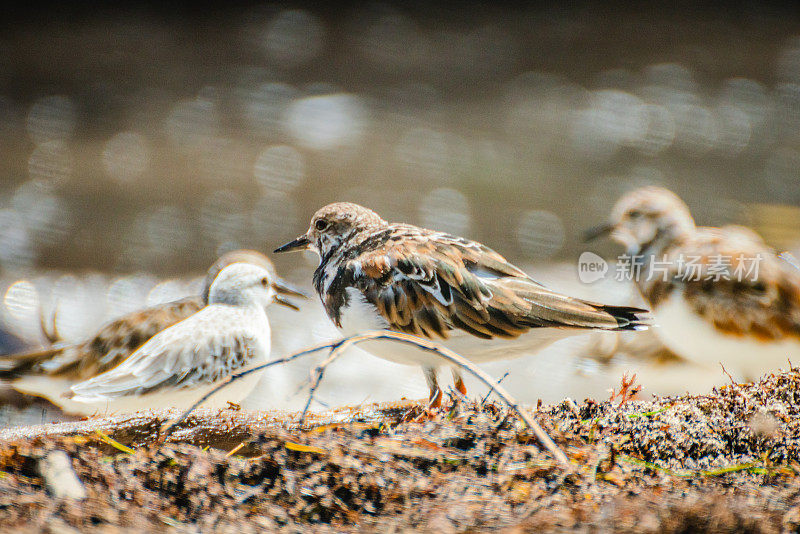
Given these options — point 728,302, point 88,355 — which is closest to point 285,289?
point 88,355

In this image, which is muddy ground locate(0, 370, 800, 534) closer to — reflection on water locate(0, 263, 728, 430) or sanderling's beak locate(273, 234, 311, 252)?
Result: sanderling's beak locate(273, 234, 311, 252)

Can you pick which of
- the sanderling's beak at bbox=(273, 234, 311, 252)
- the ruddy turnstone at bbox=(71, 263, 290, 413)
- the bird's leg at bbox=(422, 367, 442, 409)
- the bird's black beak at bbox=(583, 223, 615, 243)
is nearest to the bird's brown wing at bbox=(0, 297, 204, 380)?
the ruddy turnstone at bbox=(71, 263, 290, 413)

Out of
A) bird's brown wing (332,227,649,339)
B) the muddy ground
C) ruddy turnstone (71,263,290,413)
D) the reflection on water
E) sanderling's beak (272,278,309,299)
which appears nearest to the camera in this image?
the muddy ground

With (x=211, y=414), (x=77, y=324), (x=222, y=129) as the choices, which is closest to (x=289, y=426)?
(x=211, y=414)

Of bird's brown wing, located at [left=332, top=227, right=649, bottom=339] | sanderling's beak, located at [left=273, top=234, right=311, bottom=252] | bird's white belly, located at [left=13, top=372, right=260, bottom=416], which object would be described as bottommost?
bird's white belly, located at [left=13, top=372, right=260, bottom=416]

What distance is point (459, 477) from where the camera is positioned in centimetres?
85

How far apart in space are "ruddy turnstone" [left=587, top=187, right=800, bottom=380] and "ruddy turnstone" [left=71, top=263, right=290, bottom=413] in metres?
1.20

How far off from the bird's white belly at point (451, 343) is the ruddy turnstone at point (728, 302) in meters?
0.73

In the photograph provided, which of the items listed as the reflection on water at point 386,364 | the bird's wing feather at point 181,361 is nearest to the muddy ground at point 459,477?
the bird's wing feather at point 181,361

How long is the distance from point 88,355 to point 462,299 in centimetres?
122

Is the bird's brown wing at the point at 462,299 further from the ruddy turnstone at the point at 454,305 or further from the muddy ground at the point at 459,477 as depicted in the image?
the muddy ground at the point at 459,477

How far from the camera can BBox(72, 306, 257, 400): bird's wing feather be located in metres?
1.58

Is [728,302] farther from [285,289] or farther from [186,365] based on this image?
[186,365]

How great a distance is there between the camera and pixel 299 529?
774 millimetres
